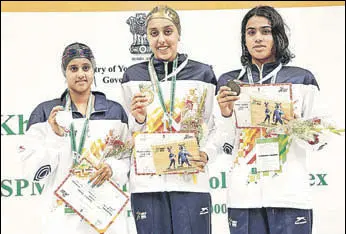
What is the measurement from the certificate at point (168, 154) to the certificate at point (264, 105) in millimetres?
375

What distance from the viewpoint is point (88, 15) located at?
473 centimetres

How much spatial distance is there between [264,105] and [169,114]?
2.12 feet

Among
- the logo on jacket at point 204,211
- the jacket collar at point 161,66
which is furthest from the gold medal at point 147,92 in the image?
the logo on jacket at point 204,211

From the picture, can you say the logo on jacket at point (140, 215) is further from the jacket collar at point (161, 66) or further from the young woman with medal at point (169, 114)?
the jacket collar at point (161, 66)

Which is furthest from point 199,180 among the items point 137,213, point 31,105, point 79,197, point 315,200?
point 31,105

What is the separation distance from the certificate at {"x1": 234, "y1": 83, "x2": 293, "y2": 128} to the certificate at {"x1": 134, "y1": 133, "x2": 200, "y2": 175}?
375mm

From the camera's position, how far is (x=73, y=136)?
411 cm

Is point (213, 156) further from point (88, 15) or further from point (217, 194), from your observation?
point (88, 15)

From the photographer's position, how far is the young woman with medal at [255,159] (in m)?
4.00

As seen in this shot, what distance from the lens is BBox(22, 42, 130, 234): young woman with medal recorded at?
4.10 meters

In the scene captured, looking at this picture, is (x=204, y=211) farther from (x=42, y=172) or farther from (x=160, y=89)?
(x=42, y=172)

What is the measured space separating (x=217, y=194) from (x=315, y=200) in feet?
2.52

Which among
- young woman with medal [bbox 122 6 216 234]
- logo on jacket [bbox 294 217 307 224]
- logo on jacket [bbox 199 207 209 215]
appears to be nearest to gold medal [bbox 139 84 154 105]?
young woman with medal [bbox 122 6 216 234]

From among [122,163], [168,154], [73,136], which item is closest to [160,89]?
[168,154]
